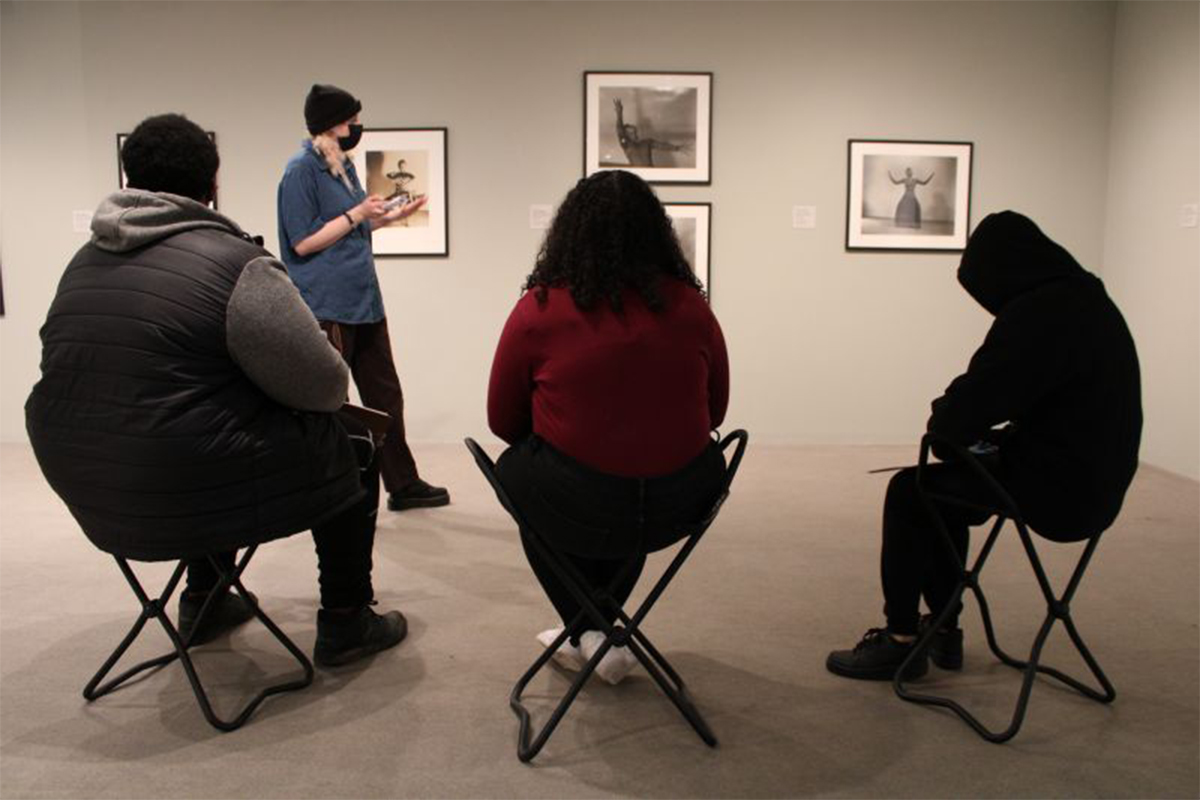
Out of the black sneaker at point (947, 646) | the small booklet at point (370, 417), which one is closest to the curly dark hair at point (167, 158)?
the small booklet at point (370, 417)

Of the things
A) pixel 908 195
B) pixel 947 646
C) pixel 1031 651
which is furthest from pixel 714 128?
pixel 1031 651

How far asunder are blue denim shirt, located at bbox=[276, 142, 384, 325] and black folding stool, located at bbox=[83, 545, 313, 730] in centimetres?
158

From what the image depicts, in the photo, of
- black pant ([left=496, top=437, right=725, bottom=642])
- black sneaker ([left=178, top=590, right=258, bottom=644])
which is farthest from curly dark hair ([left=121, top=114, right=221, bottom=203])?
black sneaker ([left=178, top=590, right=258, bottom=644])

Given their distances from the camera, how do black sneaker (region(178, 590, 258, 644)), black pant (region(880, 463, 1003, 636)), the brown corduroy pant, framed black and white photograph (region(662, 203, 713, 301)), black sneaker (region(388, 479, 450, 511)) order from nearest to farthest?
1. black pant (region(880, 463, 1003, 636))
2. black sneaker (region(178, 590, 258, 644))
3. the brown corduroy pant
4. black sneaker (region(388, 479, 450, 511))
5. framed black and white photograph (region(662, 203, 713, 301))

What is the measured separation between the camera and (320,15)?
18.3ft

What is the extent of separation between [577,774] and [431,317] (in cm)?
414

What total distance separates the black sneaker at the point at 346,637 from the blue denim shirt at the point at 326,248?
154cm

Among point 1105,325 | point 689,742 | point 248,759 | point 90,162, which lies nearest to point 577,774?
point 689,742

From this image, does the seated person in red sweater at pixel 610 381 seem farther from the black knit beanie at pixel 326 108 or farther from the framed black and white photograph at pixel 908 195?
the framed black and white photograph at pixel 908 195

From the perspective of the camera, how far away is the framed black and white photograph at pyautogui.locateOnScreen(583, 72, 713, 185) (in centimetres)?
559

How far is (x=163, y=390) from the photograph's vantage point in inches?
76.4

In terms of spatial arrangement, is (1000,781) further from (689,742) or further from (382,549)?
(382,549)

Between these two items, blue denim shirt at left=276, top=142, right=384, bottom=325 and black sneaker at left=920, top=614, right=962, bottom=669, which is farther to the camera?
blue denim shirt at left=276, top=142, right=384, bottom=325

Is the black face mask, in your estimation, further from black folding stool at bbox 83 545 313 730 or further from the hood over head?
the hood over head
